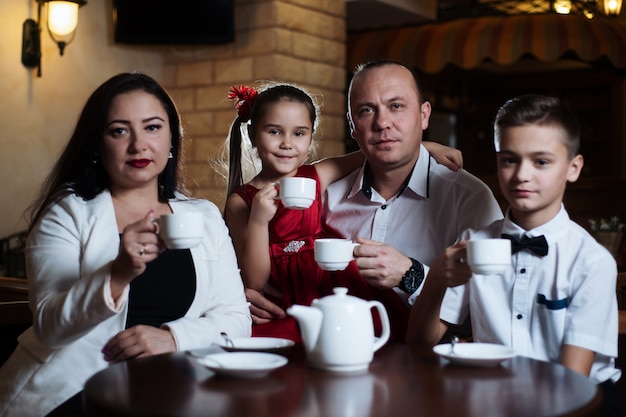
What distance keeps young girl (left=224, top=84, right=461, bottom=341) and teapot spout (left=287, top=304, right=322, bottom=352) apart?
88cm

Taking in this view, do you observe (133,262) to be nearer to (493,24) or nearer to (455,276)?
(455,276)

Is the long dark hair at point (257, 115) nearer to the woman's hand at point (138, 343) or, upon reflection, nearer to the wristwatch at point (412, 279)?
the wristwatch at point (412, 279)

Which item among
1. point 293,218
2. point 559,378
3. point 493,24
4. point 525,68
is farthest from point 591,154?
point 559,378

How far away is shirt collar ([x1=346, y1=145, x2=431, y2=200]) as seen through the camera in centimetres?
270

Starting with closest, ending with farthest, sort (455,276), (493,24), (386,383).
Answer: (386,383)
(455,276)
(493,24)

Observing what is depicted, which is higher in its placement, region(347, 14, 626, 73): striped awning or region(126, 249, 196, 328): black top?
region(347, 14, 626, 73): striped awning

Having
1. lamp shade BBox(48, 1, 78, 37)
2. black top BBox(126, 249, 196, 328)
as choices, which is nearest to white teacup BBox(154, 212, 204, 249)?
black top BBox(126, 249, 196, 328)

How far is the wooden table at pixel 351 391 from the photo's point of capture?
1.40 m

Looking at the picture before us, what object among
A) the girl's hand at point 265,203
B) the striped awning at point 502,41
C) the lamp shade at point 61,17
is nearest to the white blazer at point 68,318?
the girl's hand at point 265,203

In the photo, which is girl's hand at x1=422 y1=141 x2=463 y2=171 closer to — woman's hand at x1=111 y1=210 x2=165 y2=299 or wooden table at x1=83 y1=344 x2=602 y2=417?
wooden table at x1=83 y1=344 x2=602 y2=417

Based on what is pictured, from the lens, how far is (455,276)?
198 centimetres

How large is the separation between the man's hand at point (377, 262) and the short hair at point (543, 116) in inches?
17.4

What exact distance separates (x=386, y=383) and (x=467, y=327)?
1053 mm

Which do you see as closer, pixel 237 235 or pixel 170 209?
pixel 170 209
